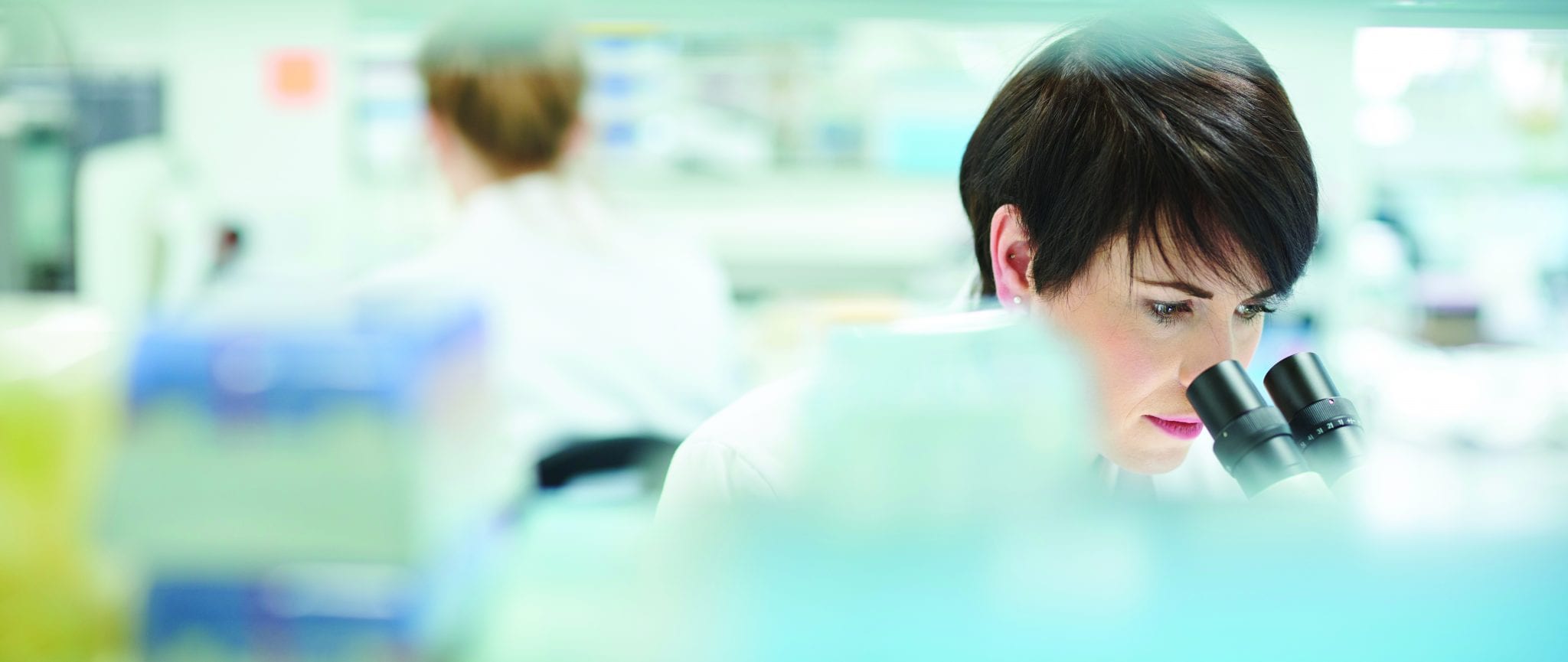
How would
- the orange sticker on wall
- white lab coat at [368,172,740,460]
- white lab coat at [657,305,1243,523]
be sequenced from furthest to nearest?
the orange sticker on wall, white lab coat at [368,172,740,460], white lab coat at [657,305,1243,523]

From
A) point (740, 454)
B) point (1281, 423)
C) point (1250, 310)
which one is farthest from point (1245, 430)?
point (740, 454)

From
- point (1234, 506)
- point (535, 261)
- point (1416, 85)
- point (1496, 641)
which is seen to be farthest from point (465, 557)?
point (1416, 85)

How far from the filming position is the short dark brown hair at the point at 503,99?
117cm

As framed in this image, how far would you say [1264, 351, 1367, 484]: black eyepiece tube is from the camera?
0.66m

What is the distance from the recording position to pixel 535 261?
1.82 metres

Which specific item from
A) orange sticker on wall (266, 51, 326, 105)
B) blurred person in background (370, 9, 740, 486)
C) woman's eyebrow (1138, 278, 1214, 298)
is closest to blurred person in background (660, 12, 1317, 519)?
woman's eyebrow (1138, 278, 1214, 298)

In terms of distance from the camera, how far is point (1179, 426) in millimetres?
844

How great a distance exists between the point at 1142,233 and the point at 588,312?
128 centimetres

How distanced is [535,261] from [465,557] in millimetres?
1223

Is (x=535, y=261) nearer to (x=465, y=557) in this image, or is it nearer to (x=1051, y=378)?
(x=465, y=557)

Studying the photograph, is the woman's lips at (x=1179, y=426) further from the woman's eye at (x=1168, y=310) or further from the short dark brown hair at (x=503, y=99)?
the short dark brown hair at (x=503, y=99)

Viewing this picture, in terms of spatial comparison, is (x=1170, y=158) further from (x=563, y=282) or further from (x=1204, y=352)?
(x=563, y=282)

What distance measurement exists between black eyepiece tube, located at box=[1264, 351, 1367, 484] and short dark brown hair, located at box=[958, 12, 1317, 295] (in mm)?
123

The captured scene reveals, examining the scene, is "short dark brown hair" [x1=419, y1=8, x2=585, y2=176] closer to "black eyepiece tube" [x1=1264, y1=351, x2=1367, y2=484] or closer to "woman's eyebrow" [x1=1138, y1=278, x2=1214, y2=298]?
"woman's eyebrow" [x1=1138, y1=278, x2=1214, y2=298]
